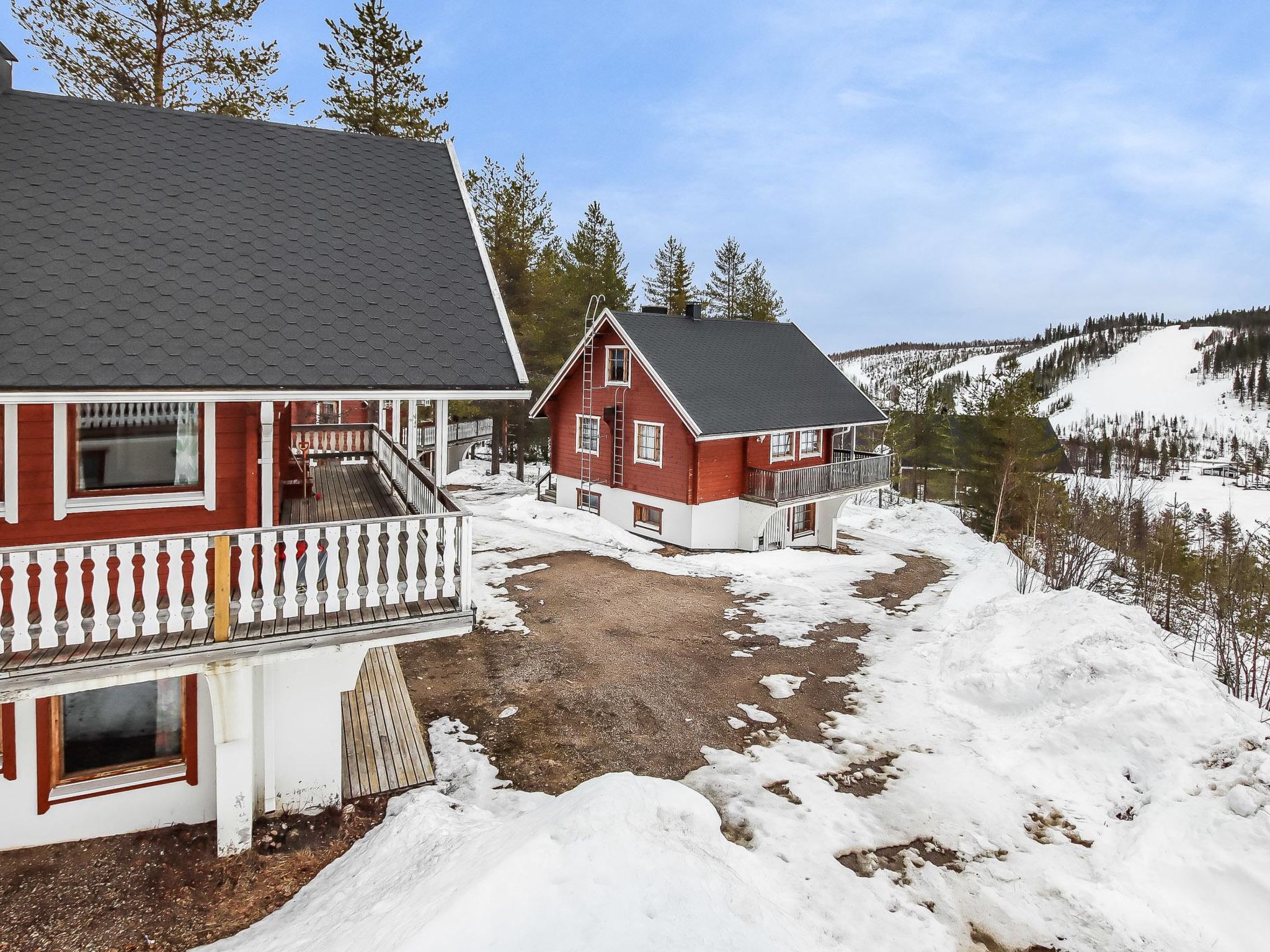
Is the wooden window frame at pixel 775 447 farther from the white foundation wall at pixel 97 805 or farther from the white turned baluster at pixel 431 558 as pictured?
the white foundation wall at pixel 97 805

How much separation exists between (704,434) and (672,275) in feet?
94.9

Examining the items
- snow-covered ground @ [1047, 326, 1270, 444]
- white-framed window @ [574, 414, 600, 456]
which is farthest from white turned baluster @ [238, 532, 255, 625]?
snow-covered ground @ [1047, 326, 1270, 444]

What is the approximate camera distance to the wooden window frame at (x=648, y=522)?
22328mm

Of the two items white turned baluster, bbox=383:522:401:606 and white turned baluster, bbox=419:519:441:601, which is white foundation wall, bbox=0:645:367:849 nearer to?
white turned baluster, bbox=383:522:401:606

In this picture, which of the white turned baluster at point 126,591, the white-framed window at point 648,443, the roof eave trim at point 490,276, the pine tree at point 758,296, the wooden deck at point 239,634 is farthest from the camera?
the pine tree at point 758,296

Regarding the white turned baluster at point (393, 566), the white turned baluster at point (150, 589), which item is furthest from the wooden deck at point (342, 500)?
the white turned baluster at point (150, 589)

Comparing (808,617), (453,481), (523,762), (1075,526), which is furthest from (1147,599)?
(453,481)

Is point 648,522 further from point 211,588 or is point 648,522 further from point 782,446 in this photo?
point 211,588

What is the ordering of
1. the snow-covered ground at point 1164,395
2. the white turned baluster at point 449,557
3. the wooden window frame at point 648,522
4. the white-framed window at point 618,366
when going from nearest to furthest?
the white turned baluster at point 449,557 < the wooden window frame at point 648,522 < the white-framed window at point 618,366 < the snow-covered ground at point 1164,395

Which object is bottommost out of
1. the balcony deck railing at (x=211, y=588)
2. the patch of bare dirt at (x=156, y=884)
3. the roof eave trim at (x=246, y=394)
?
the patch of bare dirt at (x=156, y=884)

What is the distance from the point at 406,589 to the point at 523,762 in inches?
114

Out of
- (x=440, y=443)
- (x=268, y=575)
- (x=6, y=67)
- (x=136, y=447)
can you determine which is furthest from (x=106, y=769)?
(x=6, y=67)

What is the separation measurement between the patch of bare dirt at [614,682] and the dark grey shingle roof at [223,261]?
15.0 feet

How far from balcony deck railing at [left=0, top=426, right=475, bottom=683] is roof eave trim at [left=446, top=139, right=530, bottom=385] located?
163 centimetres
